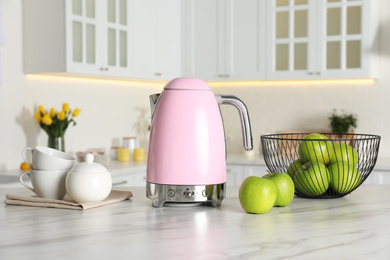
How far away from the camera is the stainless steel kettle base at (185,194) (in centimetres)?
143

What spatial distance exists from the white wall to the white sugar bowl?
2.19 meters

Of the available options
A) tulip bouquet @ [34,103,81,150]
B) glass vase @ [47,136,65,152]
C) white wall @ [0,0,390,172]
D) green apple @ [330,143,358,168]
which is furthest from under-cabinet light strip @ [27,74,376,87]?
green apple @ [330,143,358,168]

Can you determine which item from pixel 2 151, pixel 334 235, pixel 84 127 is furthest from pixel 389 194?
pixel 84 127

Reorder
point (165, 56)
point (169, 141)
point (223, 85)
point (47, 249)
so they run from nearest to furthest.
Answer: point (47, 249) → point (169, 141) → point (165, 56) → point (223, 85)

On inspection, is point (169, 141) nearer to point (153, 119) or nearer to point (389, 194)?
point (153, 119)

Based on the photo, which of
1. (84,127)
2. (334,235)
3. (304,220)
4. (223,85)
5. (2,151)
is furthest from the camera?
(223,85)

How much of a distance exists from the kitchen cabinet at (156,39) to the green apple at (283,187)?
2812 mm

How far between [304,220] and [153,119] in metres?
0.47

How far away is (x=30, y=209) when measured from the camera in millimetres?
1459

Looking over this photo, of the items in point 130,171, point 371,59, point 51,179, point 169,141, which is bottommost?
point 130,171

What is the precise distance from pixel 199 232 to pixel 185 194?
25cm

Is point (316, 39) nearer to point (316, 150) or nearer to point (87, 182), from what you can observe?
point (316, 150)

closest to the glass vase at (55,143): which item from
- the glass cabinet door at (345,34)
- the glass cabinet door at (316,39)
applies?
the glass cabinet door at (316,39)

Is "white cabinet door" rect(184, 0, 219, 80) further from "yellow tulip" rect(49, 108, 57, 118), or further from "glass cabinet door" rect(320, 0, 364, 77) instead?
"yellow tulip" rect(49, 108, 57, 118)
